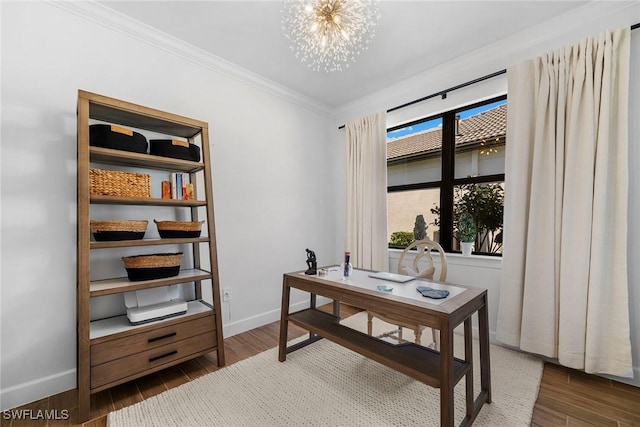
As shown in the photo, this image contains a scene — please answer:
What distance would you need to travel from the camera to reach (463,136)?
275cm

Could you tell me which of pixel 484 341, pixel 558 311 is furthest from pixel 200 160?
pixel 558 311

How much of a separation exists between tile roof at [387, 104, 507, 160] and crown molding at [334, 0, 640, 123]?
40 centimetres

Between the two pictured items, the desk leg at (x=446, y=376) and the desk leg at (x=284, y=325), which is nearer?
the desk leg at (x=446, y=376)

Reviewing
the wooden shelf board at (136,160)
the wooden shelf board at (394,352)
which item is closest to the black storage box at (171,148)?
the wooden shelf board at (136,160)

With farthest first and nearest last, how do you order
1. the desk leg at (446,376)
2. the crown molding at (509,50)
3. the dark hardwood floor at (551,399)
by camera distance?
the crown molding at (509,50) < the dark hardwood floor at (551,399) < the desk leg at (446,376)

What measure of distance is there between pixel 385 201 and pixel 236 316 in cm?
204

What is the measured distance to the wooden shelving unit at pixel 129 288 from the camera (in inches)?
60.5

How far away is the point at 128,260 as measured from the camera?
1.79 meters

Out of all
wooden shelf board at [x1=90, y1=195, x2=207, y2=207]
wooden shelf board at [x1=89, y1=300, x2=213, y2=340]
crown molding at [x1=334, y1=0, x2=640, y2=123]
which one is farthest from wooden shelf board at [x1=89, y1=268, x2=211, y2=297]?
crown molding at [x1=334, y1=0, x2=640, y2=123]

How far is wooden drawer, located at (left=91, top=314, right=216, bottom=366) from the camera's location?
1.60m

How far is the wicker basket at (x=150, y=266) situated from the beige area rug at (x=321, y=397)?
764 millimetres

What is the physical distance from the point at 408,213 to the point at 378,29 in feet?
6.30

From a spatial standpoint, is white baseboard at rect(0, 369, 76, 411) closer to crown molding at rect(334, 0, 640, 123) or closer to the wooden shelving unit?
the wooden shelving unit

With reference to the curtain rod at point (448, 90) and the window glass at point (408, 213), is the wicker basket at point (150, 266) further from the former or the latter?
the curtain rod at point (448, 90)
